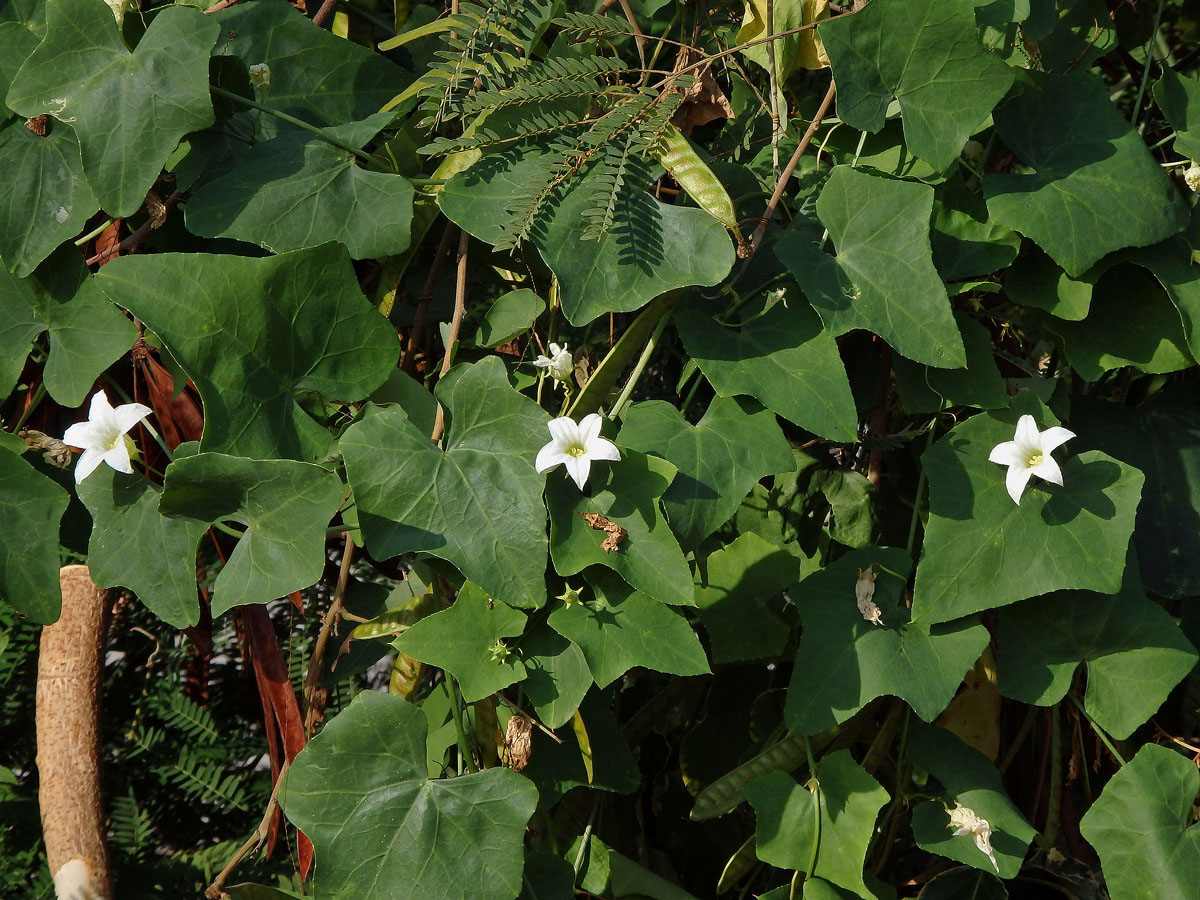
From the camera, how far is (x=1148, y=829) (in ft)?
4.05

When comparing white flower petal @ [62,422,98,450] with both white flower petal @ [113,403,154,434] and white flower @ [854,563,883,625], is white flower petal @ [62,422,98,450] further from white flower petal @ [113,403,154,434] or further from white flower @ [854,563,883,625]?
white flower @ [854,563,883,625]

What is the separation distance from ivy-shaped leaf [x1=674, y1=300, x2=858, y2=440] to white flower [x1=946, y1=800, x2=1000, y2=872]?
20.6 inches

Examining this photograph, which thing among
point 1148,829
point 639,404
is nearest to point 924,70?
point 639,404

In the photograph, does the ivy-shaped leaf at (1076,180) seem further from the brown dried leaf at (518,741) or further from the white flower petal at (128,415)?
the white flower petal at (128,415)

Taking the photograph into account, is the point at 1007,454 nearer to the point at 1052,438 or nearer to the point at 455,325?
the point at 1052,438

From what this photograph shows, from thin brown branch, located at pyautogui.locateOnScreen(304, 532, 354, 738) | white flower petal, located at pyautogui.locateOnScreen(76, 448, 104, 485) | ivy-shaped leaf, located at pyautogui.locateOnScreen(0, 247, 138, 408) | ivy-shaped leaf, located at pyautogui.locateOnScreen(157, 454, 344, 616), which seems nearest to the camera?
ivy-shaped leaf, located at pyautogui.locateOnScreen(157, 454, 344, 616)

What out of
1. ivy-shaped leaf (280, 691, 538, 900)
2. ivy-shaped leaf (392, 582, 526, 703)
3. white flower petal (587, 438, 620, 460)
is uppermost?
white flower petal (587, 438, 620, 460)

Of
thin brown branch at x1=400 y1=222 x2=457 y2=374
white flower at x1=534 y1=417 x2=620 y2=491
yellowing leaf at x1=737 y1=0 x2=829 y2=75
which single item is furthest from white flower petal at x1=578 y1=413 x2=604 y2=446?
yellowing leaf at x1=737 y1=0 x2=829 y2=75

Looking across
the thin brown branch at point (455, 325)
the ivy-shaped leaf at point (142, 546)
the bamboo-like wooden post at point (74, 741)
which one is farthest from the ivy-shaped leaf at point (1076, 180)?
the bamboo-like wooden post at point (74, 741)

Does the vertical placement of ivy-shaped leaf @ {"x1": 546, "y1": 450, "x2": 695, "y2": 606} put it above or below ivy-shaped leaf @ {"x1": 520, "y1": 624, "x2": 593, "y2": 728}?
above

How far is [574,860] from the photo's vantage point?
1.38m

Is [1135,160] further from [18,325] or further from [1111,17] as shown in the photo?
[18,325]

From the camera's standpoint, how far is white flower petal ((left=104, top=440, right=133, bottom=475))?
43.7 inches

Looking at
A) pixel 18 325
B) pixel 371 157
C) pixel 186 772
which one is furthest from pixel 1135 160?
pixel 186 772
